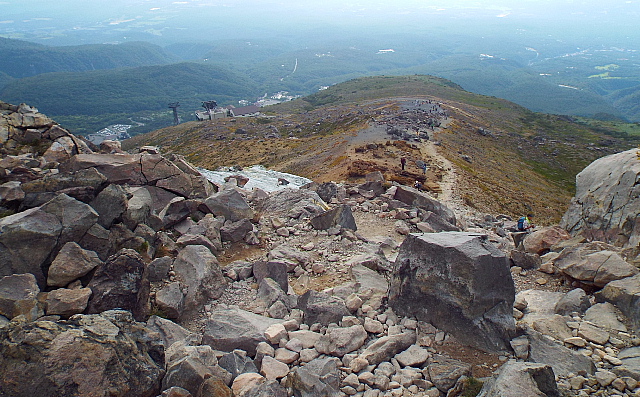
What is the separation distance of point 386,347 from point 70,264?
815 cm

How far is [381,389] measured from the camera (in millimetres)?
7379

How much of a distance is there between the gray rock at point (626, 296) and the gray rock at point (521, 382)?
14.0ft

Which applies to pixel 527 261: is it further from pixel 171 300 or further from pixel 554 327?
pixel 171 300

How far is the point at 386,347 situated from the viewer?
323 inches

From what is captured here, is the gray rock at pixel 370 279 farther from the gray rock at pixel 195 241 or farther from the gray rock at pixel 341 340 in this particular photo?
the gray rock at pixel 195 241

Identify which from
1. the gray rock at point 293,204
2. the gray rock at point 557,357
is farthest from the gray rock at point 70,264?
the gray rock at point 557,357

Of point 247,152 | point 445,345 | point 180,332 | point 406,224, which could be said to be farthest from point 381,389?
point 247,152

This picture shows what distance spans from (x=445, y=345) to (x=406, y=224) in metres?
9.99

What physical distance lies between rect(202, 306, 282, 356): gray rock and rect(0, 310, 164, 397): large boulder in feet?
4.93

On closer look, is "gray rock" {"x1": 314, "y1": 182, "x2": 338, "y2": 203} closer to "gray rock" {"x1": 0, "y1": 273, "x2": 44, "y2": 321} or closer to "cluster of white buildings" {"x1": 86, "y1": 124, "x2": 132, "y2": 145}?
"gray rock" {"x1": 0, "y1": 273, "x2": 44, "y2": 321}

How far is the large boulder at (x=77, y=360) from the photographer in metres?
6.04

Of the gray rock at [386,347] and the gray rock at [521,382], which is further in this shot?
the gray rock at [386,347]

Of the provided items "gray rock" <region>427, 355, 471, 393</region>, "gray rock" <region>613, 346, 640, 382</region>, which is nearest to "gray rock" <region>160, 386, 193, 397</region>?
"gray rock" <region>427, 355, 471, 393</region>

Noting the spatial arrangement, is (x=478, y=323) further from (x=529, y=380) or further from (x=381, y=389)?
(x=381, y=389)
